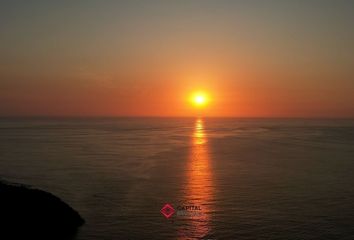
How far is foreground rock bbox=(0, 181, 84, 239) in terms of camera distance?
1014 inches

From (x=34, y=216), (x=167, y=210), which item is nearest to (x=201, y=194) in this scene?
(x=167, y=210)

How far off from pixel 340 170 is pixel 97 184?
37266mm

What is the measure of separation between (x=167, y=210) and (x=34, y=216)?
11.8m

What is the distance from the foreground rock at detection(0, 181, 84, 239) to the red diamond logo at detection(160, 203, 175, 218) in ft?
23.6

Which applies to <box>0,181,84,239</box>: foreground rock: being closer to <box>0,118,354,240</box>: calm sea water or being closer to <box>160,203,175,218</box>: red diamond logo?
<box>0,118,354,240</box>: calm sea water

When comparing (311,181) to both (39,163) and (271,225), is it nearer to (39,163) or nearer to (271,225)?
(271,225)

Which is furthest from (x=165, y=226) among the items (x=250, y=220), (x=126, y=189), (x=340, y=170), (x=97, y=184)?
(x=340, y=170)

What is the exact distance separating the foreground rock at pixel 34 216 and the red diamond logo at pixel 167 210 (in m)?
7.20

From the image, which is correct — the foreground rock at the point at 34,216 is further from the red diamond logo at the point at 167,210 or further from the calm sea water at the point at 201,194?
the red diamond logo at the point at 167,210

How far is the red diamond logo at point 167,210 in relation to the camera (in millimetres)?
32306

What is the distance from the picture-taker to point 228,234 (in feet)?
89.7

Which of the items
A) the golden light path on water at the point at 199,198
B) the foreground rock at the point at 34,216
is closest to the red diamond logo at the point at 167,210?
the golden light path on water at the point at 199,198

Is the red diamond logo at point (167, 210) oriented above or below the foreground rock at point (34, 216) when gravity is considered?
below

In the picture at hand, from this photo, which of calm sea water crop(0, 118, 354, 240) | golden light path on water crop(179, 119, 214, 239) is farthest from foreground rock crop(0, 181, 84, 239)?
golden light path on water crop(179, 119, 214, 239)
